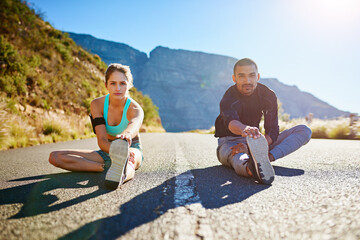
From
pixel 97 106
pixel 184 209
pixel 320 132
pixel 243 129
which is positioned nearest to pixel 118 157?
pixel 184 209

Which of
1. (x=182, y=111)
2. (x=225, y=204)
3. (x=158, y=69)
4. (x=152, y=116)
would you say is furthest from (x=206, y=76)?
(x=225, y=204)

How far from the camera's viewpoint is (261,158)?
1635 millimetres

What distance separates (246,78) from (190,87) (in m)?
118

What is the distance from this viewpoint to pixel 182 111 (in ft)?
343

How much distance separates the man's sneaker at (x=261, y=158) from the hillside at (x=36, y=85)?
5.18 m

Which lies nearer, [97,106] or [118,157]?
[118,157]

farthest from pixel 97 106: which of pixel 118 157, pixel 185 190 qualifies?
pixel 185 190

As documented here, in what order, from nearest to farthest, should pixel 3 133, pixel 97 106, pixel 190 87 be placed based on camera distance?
pixel 97 106 < pixel 3 133 < pixel 190 87

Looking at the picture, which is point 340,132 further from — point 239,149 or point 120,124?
point 120,124

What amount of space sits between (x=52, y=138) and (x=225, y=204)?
6487 mm

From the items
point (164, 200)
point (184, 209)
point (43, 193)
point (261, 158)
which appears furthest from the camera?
point (261, 158)

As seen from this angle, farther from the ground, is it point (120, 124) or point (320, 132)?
point (120, 124)

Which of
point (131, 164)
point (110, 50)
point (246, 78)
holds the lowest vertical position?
point (131, 164)

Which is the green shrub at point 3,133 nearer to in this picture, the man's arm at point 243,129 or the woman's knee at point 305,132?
the man's arm at point 243,129
